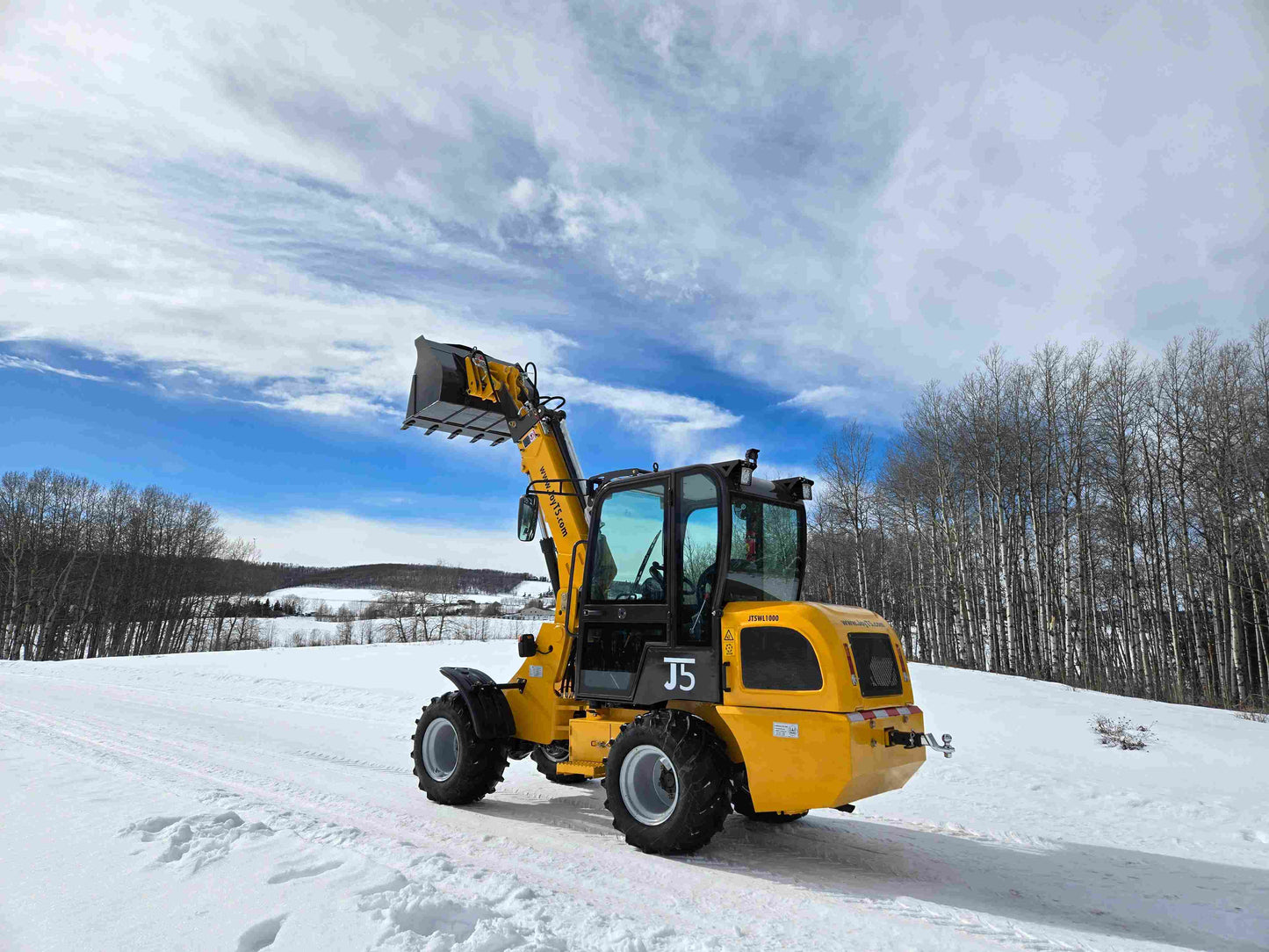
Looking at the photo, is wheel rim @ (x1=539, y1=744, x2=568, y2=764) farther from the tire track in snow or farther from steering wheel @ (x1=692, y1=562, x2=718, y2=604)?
steering wheel @ (x1=692, y1=562, x2=718, y2=604)

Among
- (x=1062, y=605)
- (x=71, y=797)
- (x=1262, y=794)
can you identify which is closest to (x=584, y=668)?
(x=71, y=797)

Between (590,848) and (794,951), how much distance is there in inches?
75.4

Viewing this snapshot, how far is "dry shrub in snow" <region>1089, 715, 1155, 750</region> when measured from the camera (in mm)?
9617

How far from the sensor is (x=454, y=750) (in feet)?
21.5

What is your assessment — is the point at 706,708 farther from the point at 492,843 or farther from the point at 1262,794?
the point at 1262,794

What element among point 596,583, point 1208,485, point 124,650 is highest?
point 1208,485

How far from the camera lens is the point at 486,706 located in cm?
632

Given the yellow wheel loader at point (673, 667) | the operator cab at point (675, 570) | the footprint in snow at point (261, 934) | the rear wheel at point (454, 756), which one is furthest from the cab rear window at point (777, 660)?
the footprint in snow at point (261, 934)

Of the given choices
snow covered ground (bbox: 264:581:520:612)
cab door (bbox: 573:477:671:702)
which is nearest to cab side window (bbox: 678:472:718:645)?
cab door (bbox: 573:477:671:702)

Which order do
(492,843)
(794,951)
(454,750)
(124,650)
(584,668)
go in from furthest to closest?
(124,650), (454,750), (584,668), (492,843), (794,951)

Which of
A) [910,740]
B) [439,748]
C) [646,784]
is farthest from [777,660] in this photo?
[439,748]

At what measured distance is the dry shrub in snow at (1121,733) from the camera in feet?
31.6

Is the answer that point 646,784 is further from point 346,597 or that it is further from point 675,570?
point 346,597

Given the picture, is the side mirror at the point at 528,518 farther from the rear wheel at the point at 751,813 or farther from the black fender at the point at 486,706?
the rear wheel at the point at 751,813
